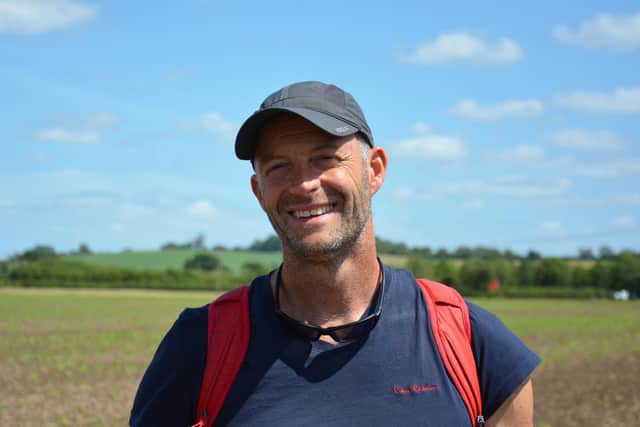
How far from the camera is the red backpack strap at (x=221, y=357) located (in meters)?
2.26

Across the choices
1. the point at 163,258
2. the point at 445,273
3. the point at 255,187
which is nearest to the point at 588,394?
the point at 255,187

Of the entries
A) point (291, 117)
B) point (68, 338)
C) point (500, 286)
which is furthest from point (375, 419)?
point (500, 286)

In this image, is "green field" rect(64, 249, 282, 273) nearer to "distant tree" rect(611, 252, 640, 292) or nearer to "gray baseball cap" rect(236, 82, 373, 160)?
"distant tree" rect(611, 252, 640, 292)

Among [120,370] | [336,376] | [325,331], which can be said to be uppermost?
[325,331]

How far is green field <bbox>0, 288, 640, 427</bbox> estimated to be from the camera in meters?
12.1

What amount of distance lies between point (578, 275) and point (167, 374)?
306ft

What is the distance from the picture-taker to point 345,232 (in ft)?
7.71

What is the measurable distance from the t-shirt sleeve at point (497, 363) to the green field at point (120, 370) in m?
9.84

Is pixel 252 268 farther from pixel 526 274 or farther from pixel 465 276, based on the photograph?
pixel 526 274

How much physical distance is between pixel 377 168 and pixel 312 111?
1.32 ft

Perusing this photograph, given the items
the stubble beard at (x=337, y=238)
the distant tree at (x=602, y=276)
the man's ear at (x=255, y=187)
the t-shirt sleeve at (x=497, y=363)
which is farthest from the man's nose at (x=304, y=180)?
the distant tree at (x=602, y=276)

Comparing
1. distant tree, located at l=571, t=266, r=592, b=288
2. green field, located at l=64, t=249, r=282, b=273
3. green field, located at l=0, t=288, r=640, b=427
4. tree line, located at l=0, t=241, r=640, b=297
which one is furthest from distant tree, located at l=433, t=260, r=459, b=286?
green field, located at l=0, t=288, r=640, b=427

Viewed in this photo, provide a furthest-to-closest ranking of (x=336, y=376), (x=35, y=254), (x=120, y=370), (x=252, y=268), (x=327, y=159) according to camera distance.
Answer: (x=35, y=254), (x=252, y=268), (x=120, y=370), (x=327, y=159), (x=336, y=376)

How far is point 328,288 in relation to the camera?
7.82ft
